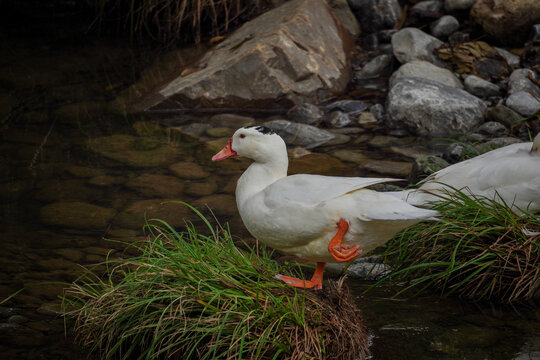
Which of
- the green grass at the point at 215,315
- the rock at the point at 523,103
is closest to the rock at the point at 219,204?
the green grass at the point at 215,315

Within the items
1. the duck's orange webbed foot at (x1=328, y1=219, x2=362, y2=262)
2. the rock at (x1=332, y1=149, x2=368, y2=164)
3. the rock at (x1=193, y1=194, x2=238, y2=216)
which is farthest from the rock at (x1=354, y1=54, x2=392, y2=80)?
the duck's orange webbed foot at (x1=328, y1=219, x2=362, y2=262)

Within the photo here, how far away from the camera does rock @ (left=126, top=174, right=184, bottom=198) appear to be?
5543 millimetres

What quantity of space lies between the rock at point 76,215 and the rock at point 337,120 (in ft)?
9.96

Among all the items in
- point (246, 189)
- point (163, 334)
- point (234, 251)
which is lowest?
point (163, 334)

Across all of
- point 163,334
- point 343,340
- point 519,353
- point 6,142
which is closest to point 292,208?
point 343,340

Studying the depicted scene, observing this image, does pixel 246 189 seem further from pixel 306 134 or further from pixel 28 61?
pixel 28 61

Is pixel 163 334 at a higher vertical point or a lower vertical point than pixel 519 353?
higher

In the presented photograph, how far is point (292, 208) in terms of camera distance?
310 centimetres

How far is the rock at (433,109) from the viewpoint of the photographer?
683 centimetres

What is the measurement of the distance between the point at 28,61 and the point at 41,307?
6.41m

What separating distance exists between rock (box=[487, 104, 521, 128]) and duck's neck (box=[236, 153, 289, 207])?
4.08m

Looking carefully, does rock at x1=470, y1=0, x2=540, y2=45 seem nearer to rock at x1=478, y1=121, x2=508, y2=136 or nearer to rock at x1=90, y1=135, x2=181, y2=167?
rock at x1=478, y1=121, x2=508, y2=136

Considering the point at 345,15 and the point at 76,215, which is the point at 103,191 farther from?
the point at 345,15

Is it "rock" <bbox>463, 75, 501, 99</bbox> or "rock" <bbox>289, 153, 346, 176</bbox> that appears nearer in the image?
"rock" <bbox>289, 153, 346, 176</bbox>
